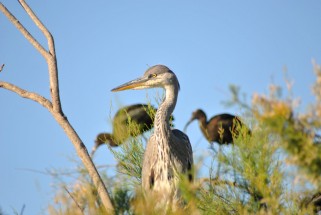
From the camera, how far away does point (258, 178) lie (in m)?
3.51

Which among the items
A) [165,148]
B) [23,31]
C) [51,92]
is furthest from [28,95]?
[165,148]

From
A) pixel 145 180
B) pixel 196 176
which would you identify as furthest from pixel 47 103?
pixel 196 176

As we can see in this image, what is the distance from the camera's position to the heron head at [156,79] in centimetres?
564

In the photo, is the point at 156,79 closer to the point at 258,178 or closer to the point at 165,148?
the point at 165,148

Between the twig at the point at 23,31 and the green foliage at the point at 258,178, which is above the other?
the twig at the point at 23,31

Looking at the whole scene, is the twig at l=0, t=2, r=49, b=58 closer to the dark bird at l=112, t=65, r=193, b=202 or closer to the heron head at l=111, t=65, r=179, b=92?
the dark bird at l=112, t=65, r=193, b=202

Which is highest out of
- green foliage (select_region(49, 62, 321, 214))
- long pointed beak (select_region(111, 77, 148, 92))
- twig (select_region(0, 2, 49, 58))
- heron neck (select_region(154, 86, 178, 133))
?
twig (select_region(0, 2, 49, 58))

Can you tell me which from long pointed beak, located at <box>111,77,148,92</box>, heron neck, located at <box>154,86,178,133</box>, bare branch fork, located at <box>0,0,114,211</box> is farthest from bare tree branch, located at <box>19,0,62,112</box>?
long pointed beak, located at <box>111,77,148,92</box>

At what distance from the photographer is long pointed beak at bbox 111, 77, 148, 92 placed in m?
5.80

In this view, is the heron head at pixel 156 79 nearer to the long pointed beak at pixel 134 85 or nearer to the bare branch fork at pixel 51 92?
the long pointed beak at pixel 134 85

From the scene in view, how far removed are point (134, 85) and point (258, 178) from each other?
2.54 m

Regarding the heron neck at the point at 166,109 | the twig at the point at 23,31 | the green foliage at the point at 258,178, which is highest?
the twig at the point at 23,31

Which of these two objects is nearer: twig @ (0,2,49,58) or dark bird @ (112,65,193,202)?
twig @ (0,2,49,58)

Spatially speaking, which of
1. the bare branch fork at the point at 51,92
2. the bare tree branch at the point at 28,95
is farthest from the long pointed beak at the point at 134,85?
the bare tree branch at the point at 28,95
